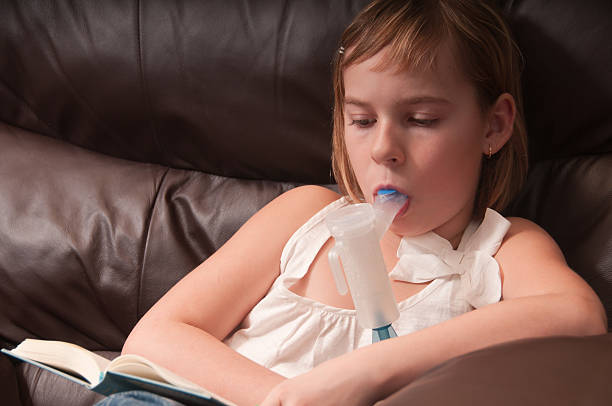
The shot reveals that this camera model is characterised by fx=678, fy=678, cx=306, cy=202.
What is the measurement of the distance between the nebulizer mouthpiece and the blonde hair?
0.26m

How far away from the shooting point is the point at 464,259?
110 centimetres

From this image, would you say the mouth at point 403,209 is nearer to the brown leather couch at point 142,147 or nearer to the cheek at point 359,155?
the cheek at point 359,155

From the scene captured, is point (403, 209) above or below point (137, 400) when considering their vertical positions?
above

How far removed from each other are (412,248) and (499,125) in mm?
245

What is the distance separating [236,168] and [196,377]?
1.67ft

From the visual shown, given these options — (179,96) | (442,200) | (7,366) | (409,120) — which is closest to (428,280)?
(442,200)

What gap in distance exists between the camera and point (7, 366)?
1.35m

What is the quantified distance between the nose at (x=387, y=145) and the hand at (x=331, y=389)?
31cm

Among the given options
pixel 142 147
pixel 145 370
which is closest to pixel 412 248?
pixel 145 370

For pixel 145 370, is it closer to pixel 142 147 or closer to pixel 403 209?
pixel 403 209

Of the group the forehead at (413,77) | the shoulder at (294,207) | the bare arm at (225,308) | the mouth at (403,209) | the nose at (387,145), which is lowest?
the bare arm at (225,308)

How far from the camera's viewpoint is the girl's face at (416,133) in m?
1.00

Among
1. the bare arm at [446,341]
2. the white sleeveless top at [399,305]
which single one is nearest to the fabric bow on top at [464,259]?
the white sleeveless top at [399,305]

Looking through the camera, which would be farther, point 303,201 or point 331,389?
point 303,201
